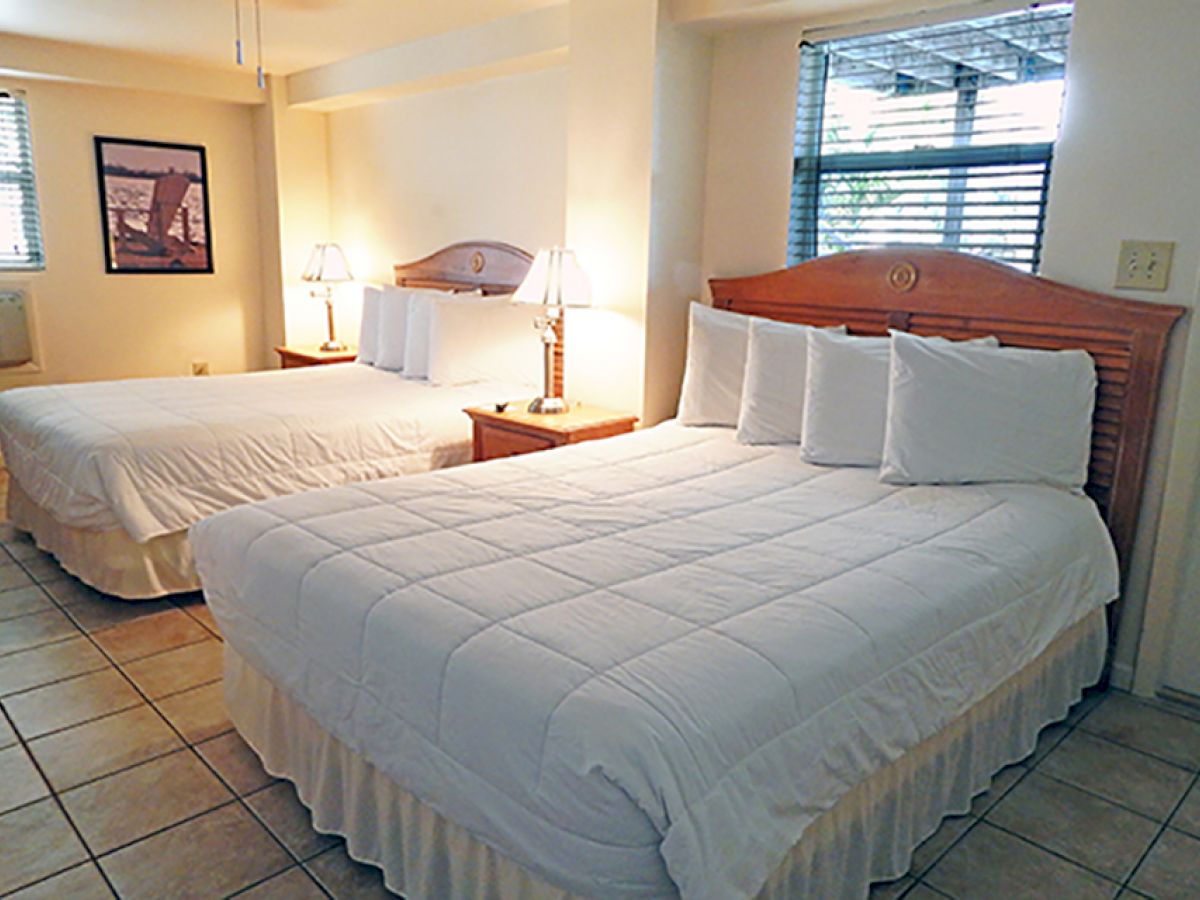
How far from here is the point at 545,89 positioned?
13.3ft

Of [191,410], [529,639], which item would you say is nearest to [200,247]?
[191,410]

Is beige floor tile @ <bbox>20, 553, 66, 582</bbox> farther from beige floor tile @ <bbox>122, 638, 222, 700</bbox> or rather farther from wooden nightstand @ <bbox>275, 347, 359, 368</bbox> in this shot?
wooden nightstand @ <bbox>275, 347, 359, 368</bbox>

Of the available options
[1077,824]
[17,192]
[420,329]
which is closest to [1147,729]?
[1077,824]

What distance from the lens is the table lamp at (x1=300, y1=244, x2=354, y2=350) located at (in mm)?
5293

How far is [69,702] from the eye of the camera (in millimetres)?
2475

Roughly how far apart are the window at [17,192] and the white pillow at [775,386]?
433cm

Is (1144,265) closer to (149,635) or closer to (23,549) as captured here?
(149,635)

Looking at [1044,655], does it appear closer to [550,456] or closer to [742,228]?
[550,456]

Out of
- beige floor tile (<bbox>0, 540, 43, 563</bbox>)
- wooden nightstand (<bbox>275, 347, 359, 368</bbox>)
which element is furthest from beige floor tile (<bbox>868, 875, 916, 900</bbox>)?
wooden nightstand (<bbox>275, 347, 359, 368</bbox>)

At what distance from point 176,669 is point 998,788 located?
2390 mm

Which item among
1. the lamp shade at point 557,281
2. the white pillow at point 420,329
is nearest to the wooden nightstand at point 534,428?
the lamp shade at point 557,281

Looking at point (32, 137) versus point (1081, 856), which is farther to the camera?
point (32, 137)

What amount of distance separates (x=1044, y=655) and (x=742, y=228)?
1942mm

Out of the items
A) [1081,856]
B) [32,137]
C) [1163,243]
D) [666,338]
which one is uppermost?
[32,137]
